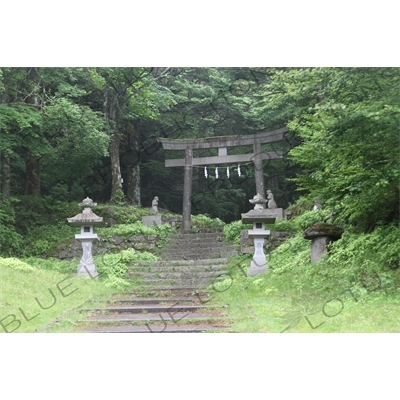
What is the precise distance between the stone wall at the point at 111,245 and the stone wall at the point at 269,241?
6.47 ft

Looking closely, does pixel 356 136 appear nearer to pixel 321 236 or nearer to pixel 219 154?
pixel 321 236

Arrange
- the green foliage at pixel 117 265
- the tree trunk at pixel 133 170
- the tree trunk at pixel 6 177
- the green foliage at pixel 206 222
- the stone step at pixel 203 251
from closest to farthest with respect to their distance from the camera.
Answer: the green foliage at pixel 117 265 < the tree trunk at pixel 6 177 < the stone step at pixel 203 251 < the green foliage at pixel 206 222 < the tree trunk at pixel 133 170

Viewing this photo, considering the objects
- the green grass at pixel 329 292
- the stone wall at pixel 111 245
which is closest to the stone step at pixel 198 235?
the stone wall at pixel 111 245

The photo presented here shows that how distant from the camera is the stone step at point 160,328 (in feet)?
17.8

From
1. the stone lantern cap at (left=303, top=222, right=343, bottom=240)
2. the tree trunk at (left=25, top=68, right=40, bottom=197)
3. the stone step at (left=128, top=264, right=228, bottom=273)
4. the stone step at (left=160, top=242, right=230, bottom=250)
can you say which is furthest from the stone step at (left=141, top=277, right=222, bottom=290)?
the tree trunk at (left=25, top=68, right=40, bottom=197)

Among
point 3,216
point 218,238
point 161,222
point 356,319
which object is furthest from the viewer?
point 161,222

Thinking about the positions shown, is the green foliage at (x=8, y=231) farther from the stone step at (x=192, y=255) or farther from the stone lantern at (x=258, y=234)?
the stone lantern at (x=258, y=234)

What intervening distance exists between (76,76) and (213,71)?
104 inches

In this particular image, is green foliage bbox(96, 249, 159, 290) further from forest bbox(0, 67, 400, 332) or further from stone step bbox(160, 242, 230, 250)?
stone step bbox(160, 242, 230, 250)

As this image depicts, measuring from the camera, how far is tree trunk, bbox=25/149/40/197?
31.1 feet

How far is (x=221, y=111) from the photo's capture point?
1128 cm

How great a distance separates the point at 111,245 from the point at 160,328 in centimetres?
513

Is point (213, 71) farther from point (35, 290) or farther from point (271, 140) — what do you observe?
point (35, 290)
